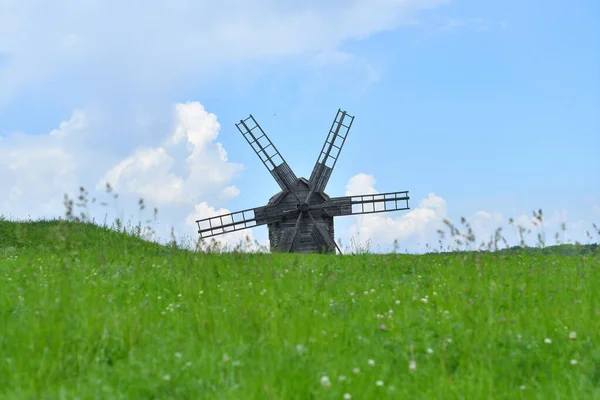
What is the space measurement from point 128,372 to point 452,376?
2.92 metres

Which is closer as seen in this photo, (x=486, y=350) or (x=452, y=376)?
(x=452, y=376)

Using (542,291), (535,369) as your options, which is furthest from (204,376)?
(542,291)

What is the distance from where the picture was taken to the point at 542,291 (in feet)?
27.3

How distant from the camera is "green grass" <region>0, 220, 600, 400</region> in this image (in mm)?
4824

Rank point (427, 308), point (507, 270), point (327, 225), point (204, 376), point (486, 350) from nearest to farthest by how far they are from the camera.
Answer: point (204, 376), point (486, 350), point (427, 308), point (507, 270), point (327, 225)

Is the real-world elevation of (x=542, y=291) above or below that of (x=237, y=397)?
above

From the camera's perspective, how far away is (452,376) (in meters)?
5.23

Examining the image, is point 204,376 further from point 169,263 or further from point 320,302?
point 169,263

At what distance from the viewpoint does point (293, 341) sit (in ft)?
19.1

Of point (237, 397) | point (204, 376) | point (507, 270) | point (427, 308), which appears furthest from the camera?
point (507, 270)

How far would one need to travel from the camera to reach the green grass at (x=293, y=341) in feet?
15.8

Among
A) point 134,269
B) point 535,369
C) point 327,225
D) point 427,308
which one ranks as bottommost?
point 535,369

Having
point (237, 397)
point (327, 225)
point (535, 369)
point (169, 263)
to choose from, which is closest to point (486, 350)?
point (535, 369)

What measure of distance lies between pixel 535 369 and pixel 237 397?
2998 millimetres
